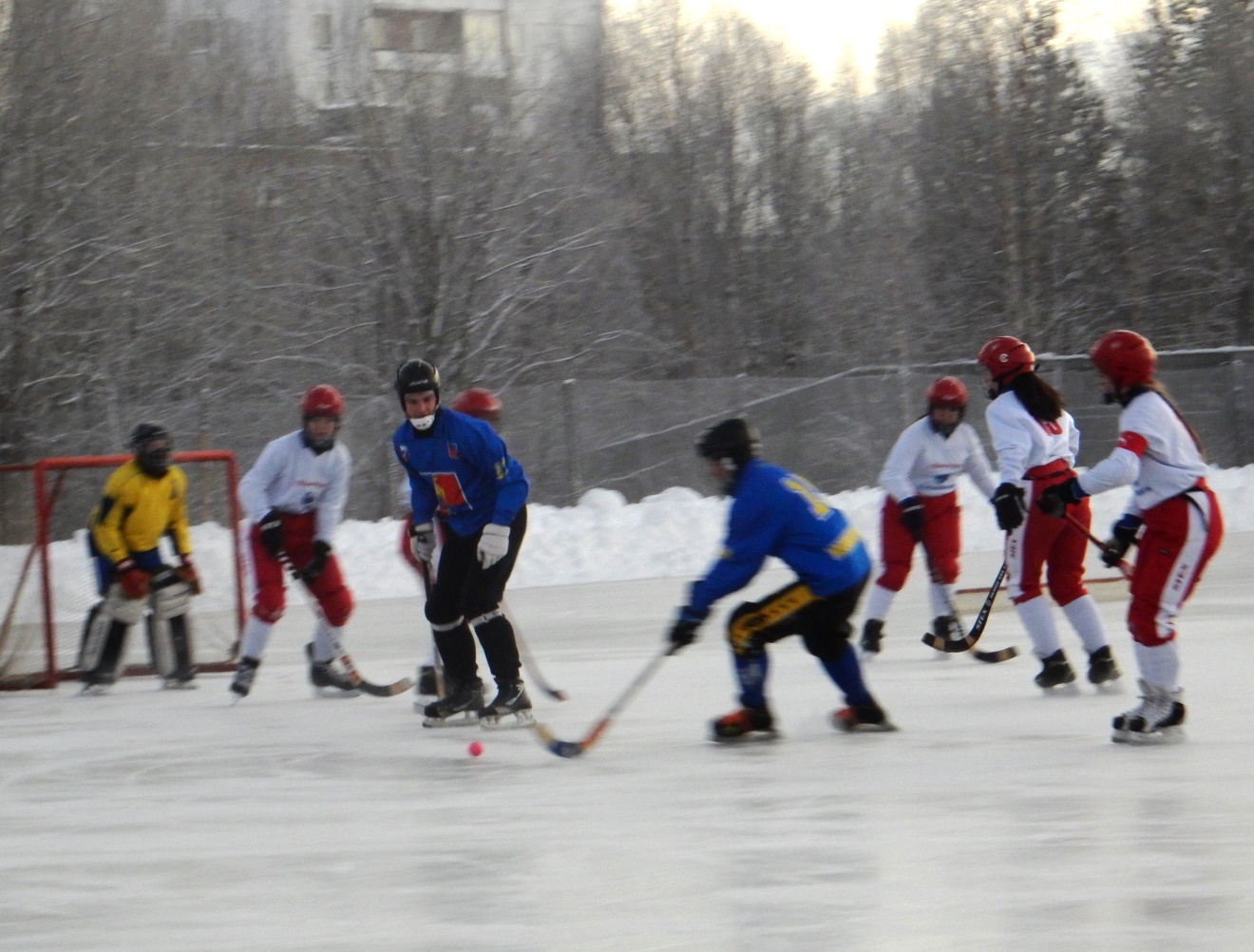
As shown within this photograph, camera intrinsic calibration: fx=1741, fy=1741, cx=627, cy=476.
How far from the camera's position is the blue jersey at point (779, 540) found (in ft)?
17.7

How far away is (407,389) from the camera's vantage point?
20.5ft

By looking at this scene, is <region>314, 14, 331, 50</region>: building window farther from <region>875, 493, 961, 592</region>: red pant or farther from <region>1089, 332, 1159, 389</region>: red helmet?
<region>1089, 332, 1159, 389</region>: red helmet

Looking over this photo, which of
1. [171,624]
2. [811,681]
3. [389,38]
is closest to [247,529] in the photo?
[171,624]

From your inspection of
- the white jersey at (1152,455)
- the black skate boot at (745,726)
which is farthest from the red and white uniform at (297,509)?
the white jersey at (1152,455)

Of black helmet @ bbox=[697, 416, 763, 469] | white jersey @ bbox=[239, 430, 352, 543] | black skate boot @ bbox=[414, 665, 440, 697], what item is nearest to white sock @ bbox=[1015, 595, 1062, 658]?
black helmet @ bbox=[697, 416, 763, 469]

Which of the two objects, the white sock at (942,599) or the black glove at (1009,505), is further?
the white sock at (942,599)

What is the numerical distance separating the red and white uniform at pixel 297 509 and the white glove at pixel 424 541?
3.44 ft

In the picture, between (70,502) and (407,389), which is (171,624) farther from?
(70,502)

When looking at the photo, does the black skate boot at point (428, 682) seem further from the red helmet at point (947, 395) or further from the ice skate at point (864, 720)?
the red helmet at point (947, 395)

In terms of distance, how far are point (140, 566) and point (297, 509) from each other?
42.4 inches

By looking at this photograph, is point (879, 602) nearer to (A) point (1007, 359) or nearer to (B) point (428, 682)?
(A) point (1007, 359)

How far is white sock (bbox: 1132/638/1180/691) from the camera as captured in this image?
211 inches

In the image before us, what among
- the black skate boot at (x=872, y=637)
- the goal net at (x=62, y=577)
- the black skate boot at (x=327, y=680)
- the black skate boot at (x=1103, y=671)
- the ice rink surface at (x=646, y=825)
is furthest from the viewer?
the goal net at (x=62, y=577)

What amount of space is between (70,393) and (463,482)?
10.7 m
